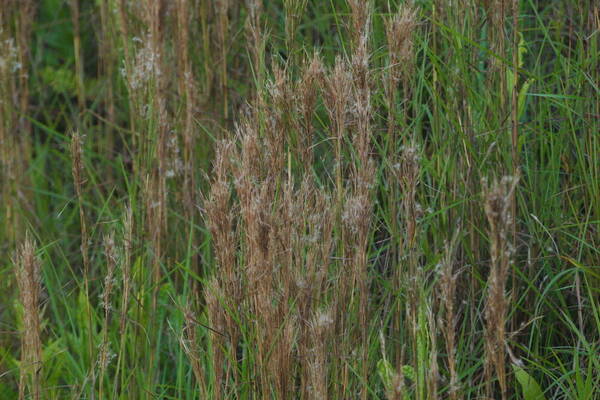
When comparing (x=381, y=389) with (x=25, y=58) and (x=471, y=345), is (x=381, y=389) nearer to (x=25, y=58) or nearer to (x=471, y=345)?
(x=471, y=345)

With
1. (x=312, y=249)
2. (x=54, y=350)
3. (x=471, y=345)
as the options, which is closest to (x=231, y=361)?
(x=312, y=249)

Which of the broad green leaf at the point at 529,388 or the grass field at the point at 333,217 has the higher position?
the grass field at the point at 333,217

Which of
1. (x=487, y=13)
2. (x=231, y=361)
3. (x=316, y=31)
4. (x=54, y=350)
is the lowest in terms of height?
(x=54, y=350)

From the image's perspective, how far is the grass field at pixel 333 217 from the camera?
180cm

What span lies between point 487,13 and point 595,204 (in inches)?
22.6

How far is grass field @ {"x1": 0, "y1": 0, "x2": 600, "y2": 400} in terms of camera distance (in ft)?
5.92

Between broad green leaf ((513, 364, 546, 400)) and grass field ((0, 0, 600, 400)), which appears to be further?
broad green leaf ((513, 364, 546, 400))

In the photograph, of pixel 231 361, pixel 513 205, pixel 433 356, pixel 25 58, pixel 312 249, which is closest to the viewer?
pixel 433 356

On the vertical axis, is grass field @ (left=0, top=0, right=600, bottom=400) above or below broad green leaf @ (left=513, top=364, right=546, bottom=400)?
above

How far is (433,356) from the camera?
157 cm

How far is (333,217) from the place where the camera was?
6.05 feet

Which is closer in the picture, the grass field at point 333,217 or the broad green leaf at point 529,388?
the grass field at point 333,217

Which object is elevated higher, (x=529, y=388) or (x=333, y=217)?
(x=333, y=217)

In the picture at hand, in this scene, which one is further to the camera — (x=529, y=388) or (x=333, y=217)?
(x=529, y=388)
